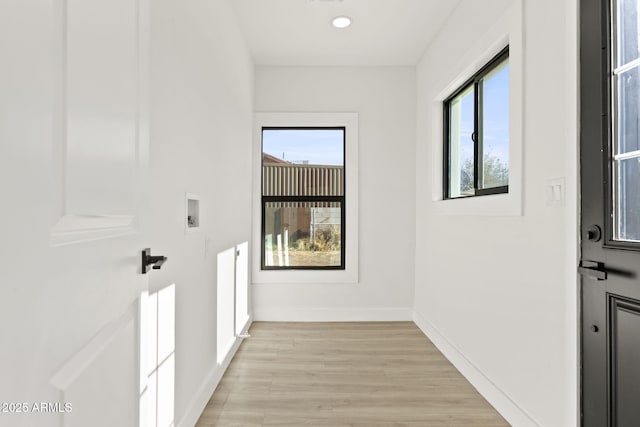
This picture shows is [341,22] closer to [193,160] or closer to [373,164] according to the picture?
[373,164]

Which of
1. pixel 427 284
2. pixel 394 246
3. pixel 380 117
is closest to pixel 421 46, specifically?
pixel 380 117

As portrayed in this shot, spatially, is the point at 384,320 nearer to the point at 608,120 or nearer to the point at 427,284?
the point at 427,284

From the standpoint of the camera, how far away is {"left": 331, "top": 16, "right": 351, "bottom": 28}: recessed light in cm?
296

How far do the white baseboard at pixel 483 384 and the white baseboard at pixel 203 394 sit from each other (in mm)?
Result: 1620

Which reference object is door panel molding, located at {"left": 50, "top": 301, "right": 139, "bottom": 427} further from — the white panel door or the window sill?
the window sill

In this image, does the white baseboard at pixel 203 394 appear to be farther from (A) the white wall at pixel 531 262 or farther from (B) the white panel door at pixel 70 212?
(A) the white wall at pixel 531 262

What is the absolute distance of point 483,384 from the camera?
88.3 inches

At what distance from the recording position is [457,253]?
2.72 metres

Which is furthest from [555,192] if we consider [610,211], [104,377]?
[104,377]

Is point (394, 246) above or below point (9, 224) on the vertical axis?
A: below

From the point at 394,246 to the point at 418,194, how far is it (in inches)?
23.2

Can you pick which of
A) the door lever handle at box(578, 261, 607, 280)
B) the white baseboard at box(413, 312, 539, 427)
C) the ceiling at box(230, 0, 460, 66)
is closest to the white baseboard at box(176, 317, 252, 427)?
the white baseboard at box(413, 312, 539, 427)

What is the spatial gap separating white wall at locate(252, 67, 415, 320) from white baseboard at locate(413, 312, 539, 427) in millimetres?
764

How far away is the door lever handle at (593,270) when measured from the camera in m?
1.34
